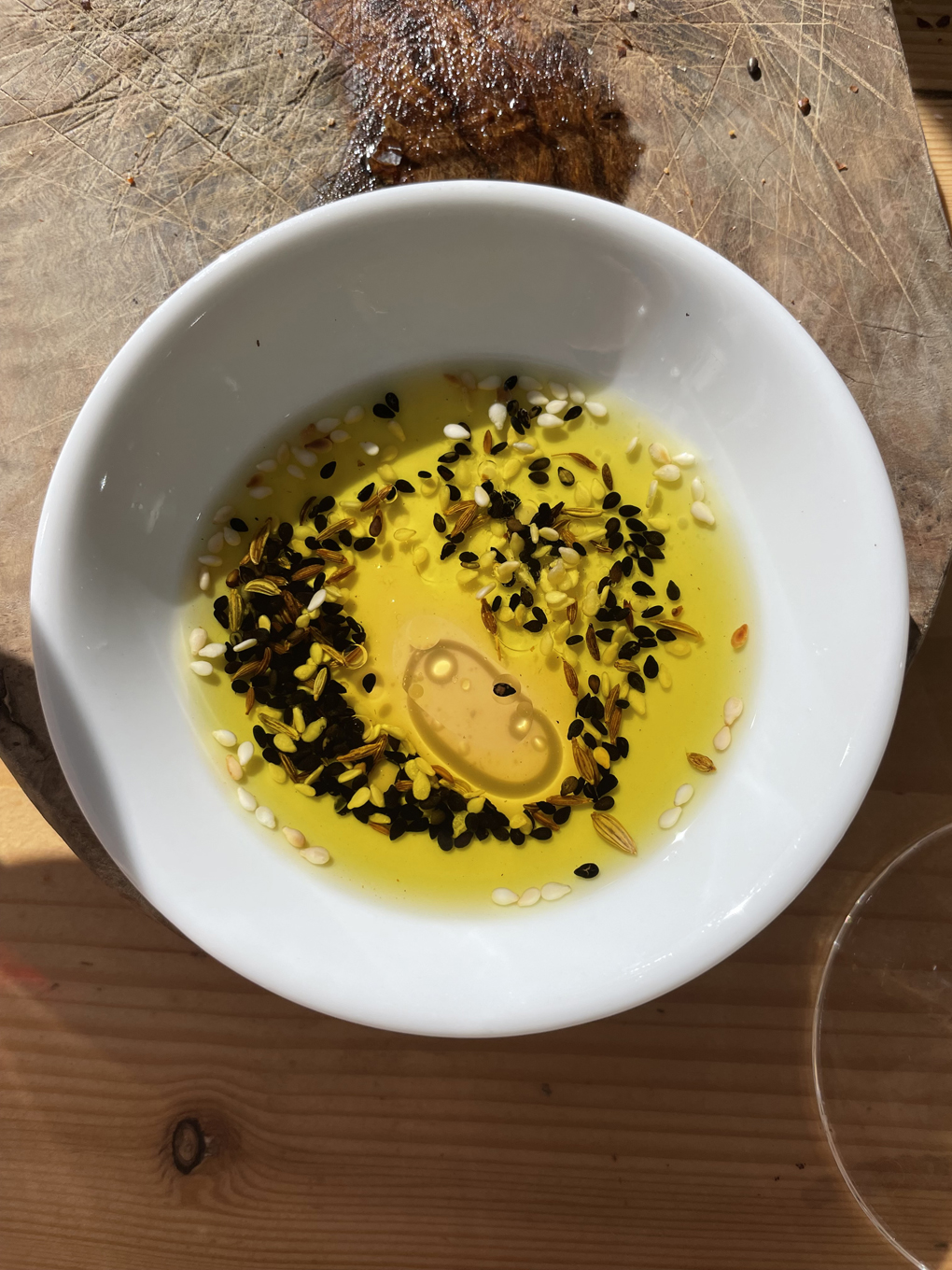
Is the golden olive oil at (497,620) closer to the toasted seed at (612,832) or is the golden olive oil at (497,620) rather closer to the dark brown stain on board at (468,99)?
the toasted seed at (612,832)

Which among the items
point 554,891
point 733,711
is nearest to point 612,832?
point 554,891

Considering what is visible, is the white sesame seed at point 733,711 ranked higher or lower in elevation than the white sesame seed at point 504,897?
higher

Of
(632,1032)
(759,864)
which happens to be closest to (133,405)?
(759,864)

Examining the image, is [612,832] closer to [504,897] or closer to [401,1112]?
[504,897]

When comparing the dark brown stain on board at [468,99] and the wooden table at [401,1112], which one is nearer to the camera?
the dark brown stain on board at [468,99]

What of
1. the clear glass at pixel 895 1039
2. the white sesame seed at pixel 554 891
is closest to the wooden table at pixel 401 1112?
the clear glass at pixel 895 1039

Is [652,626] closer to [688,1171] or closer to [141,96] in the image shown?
[688,1171]
